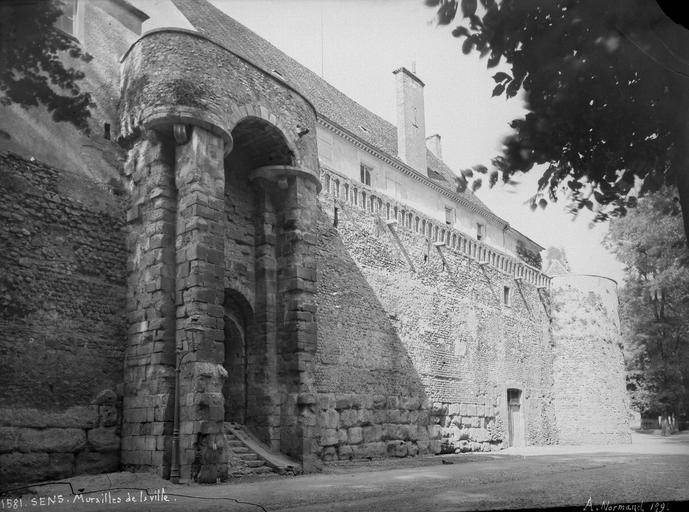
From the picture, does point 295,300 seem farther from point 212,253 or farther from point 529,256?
point 529,256

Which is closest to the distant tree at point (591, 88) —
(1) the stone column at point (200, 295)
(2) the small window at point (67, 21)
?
(2) the small window at point (67, 21)

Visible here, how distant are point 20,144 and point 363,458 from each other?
31.9ft

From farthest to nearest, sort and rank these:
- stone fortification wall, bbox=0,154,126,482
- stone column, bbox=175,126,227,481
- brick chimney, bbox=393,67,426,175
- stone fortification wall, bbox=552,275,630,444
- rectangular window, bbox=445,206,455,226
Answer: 1. stone fortification wall, bbox=552,275,630,444
2. rectangular window, bbox=445,206,455,226
3. brick chimney, bbox=393,67,426,175
4. stone column, bbox=175,126,227,481
5. stone fortification wall, bbox=0,154,126,482

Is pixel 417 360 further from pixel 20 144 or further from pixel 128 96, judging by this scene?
pixel 20 144

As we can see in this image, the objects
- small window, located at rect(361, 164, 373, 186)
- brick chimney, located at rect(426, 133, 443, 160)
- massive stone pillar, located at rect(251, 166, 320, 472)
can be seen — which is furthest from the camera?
brick chimney, located at rect(426, 133, 443, 160)

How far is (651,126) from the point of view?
625cm

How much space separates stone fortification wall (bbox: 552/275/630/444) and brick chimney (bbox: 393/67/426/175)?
27.5ft

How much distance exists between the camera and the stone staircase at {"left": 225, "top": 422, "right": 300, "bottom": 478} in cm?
1127

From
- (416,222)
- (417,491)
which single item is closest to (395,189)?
(416,222)

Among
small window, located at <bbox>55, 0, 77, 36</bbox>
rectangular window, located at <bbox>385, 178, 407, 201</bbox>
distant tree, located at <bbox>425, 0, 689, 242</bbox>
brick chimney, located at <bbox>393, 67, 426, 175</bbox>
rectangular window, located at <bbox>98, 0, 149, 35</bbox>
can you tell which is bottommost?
distant tree, located at <bbox>425, 0, 689, 242</bbox>

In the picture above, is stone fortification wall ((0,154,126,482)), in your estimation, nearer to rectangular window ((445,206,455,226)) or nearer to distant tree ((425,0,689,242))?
distant tree ((425,0,689,242))

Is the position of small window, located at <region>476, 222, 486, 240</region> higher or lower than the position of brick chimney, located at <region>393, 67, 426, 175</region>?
lower

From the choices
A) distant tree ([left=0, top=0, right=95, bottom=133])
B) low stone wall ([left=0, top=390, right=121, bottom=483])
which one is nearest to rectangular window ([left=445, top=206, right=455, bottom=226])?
low stone wall ([left=0, top=390, right=121, bottom=483])

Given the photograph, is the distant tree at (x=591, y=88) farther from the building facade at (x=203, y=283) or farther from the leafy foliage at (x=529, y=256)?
the leafy foliage at (x=529, y=256)
